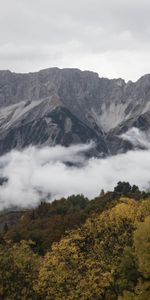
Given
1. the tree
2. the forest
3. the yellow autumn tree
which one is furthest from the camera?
the tree

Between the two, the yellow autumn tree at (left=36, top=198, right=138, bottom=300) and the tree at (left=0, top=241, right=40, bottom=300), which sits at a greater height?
the yellow autumn tree at (left=36, top=198, right=138, bottom=300)

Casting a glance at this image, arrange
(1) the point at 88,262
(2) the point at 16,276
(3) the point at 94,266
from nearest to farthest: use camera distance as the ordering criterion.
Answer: (3) the point at 94,266, (1) the point at 88,262, (2) the point at 16,276

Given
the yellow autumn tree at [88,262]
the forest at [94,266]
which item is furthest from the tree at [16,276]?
the yellow autumn tree at [88,262]

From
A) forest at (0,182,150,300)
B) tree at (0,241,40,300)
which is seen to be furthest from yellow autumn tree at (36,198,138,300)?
tree at (0,241,40,300)

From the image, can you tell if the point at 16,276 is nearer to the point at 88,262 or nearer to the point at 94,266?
the point at 88,262

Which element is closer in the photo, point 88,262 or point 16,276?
point 88,262

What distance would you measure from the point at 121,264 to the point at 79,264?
5.92 meters

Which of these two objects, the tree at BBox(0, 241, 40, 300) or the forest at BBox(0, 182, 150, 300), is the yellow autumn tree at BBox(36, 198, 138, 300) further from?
the tree at BBox(0, 241, 40, 300)

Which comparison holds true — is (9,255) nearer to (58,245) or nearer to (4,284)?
(4,284)

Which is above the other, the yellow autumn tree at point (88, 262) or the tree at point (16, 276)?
the yellow autumn tree at point (88, 262)

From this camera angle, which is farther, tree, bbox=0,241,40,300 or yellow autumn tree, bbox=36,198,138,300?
tree, bbox=0,241,40,300

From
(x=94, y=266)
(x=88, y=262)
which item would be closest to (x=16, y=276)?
(x=88, y=262)

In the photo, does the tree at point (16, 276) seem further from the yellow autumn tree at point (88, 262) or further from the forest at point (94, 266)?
the yellow autumn tree at point (88, 262)

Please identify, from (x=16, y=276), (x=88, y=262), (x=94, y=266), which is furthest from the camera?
(x=16, y=276)
